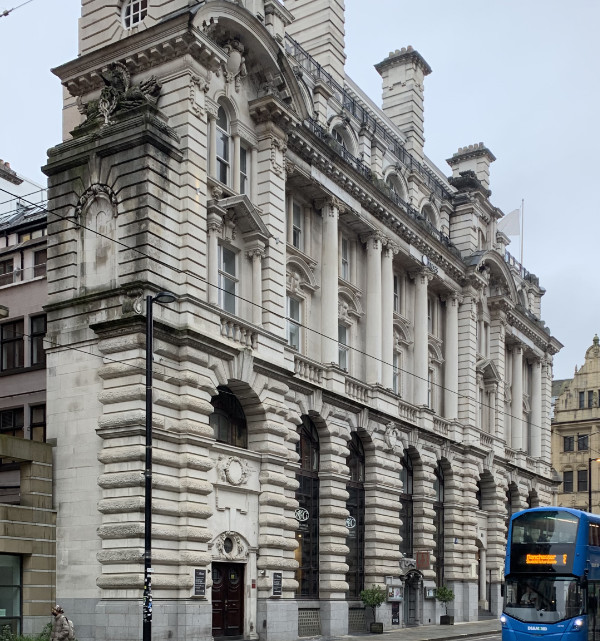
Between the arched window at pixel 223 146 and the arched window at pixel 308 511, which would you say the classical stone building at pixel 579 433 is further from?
the arched window at pixel 223 146

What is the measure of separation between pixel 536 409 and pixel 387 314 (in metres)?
26.6

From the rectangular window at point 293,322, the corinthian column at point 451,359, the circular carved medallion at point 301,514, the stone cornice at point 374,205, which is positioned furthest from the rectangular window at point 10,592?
the corinthian column at point 451,359

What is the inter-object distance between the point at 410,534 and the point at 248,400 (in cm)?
1646

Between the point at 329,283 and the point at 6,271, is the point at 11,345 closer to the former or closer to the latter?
the point at 6,271

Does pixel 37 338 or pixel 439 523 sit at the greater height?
pixel 37 338

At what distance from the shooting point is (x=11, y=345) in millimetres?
38188

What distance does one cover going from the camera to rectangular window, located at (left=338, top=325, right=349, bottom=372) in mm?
44250

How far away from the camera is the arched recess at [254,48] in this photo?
112ft

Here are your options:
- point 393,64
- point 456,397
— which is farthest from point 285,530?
point 393,64

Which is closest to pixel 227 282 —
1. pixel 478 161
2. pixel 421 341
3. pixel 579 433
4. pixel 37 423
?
pixel 37 423

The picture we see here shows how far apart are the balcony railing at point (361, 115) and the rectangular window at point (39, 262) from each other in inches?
498

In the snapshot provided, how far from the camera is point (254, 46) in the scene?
36.7 metres

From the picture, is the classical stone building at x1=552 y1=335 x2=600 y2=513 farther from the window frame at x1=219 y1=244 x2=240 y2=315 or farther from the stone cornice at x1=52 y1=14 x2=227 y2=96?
the stone cornice at x1=52 y1=14 x2=227 y2=96

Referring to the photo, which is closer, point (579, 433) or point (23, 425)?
point (23, 425)
